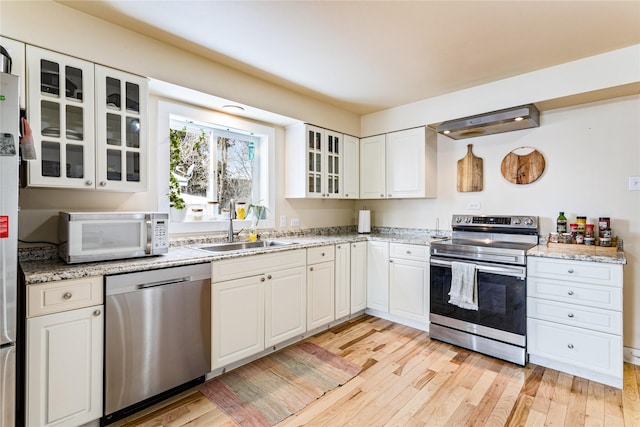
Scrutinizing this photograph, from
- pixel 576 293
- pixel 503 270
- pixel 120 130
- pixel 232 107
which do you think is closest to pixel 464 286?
pixel 503 270

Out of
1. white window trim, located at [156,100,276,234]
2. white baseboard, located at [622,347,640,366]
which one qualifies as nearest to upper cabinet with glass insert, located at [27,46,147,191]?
white window trim, located at [156,100,276,234]

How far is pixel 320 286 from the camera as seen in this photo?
294 centimetres

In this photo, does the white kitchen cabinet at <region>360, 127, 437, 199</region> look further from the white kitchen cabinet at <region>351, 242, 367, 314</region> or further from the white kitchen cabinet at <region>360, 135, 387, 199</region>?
the white kitchen cabinet at <region>351, 242, 367, 314</region>

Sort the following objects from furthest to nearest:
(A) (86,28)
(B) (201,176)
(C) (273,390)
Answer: (B) (201,176), (C) (273,390), (A) (86,28)

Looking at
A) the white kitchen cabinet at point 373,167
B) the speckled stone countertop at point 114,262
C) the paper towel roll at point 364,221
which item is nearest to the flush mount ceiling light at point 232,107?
the speckled stone countertop at point 114,262

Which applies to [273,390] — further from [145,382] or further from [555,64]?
[555,64]

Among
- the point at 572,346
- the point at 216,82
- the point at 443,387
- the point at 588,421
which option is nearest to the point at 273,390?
the point at 443,387

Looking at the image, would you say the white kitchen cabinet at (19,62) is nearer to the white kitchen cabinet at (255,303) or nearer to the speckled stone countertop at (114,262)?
the speckled stone countertop at (114,262)

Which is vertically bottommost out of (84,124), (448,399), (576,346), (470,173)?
(448,399)

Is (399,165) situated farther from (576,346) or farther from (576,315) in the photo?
(576,346)

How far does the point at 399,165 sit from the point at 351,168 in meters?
0.59

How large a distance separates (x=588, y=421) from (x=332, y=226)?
2794mm

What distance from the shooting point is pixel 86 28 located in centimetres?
191

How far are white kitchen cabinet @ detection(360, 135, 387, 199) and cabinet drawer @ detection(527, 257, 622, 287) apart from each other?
171 cm
